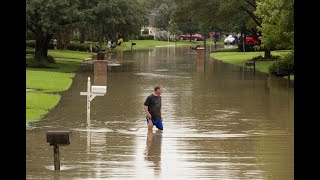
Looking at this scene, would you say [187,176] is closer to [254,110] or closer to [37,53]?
[254,110]

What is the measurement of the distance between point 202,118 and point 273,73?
1956cm

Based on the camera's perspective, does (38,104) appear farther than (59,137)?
Yes

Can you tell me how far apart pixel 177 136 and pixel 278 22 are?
18.0 m

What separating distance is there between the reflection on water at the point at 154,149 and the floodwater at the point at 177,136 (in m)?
0.02

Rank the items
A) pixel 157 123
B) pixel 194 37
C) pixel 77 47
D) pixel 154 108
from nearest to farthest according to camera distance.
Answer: pixel 154 108, pixel 157 123, pixel 77 47, pixel 194 37

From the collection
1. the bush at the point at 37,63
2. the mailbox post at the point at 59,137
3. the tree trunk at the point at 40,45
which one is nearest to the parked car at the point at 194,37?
the tree trunk at the point at 40,45

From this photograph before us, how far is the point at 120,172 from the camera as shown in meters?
13.6

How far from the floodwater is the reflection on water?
20 mm

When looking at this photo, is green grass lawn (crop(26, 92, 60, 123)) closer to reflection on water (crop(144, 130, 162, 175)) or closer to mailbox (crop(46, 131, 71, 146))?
reflection on water (crop(144, 130, 162, 175))

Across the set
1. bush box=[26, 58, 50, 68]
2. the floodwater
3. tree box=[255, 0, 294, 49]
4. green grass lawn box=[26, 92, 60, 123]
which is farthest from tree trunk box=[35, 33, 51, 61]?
green grass lawn box=[26, 92, 60, 123]

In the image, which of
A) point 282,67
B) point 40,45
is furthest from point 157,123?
point 40,45

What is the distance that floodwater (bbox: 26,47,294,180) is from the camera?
13.9 m

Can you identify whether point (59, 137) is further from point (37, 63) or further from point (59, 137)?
point (37, 63)

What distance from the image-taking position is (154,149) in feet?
54.1
